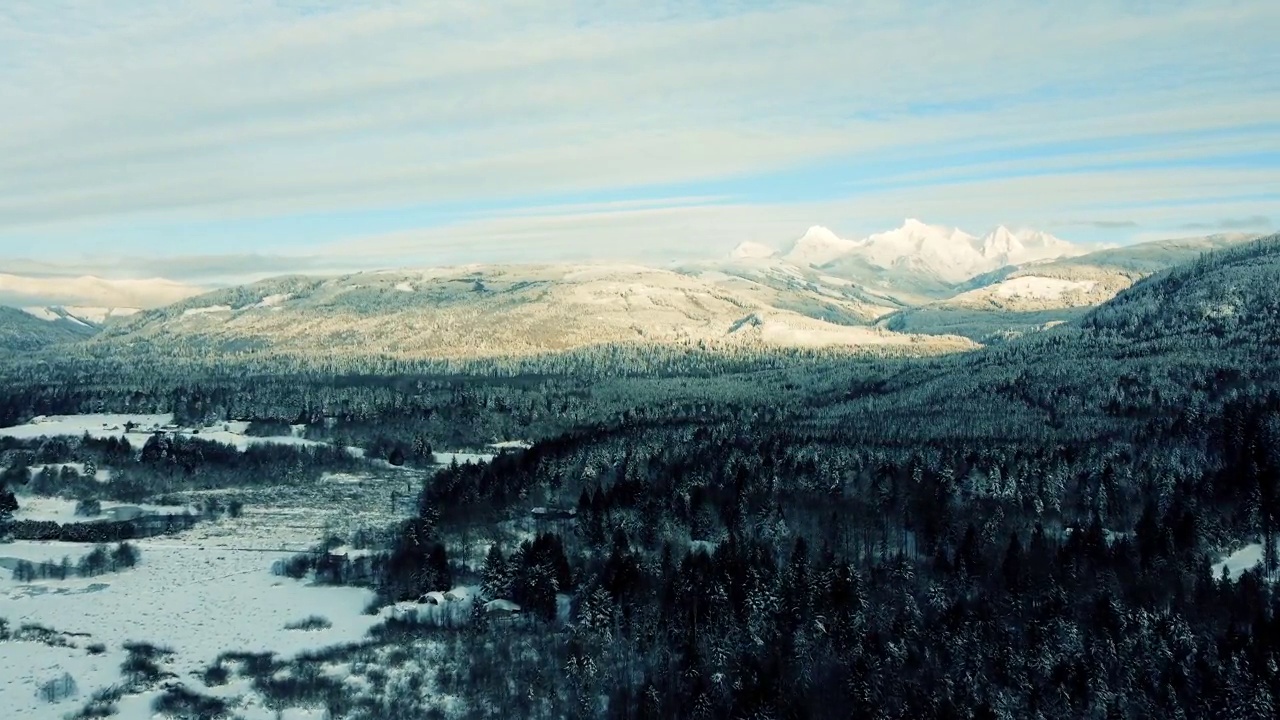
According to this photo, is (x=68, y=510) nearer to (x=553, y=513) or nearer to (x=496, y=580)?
(x=553, y=513)

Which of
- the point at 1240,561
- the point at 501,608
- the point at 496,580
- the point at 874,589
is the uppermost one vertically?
the point at 1240,561

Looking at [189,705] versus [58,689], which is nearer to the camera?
[189,705]

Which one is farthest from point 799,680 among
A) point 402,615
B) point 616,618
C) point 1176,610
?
point 402,615

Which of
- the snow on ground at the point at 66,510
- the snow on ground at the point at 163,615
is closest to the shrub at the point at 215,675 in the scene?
the snow on ground at the point at 163,615

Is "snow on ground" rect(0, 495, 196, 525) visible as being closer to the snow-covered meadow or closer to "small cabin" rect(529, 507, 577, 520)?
the snow-covered meadow

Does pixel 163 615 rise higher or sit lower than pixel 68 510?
lower

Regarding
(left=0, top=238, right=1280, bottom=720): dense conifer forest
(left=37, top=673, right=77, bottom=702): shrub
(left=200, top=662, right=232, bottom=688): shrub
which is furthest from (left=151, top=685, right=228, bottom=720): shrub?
(left=0, top=238, right=1280, bottom=720): dense conifer forest

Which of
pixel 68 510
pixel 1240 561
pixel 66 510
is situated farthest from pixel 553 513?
pixel 1240 561

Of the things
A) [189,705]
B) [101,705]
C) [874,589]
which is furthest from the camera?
[874,589]

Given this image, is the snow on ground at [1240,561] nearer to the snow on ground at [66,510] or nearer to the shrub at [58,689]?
the shrub at [58,689]
